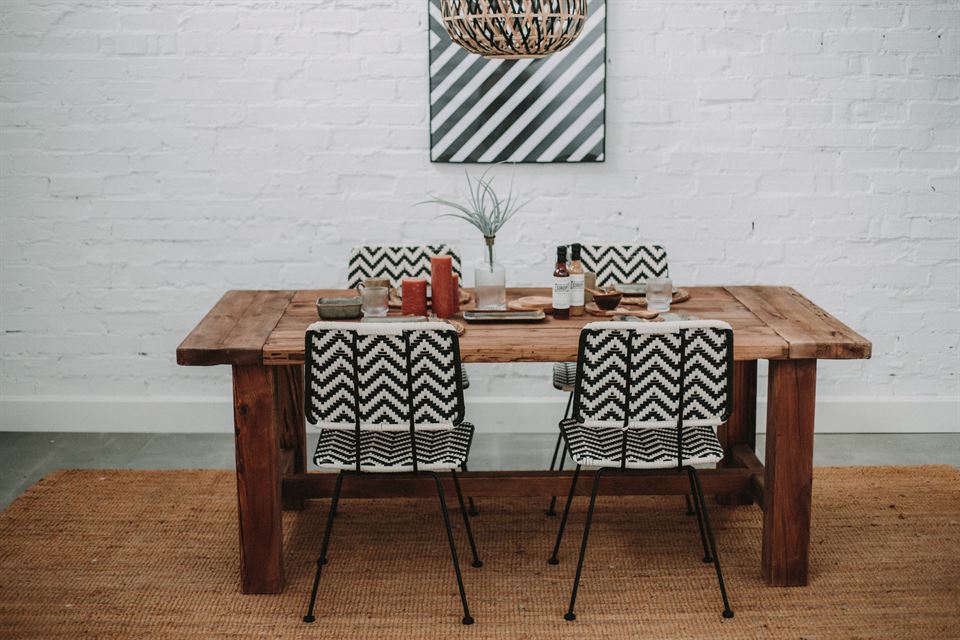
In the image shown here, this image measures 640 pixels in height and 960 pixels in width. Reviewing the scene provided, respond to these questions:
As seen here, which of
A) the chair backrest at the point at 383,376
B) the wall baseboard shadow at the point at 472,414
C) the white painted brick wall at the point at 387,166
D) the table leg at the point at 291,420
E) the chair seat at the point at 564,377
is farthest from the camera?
the wall baseboard shadow at the point at 472,414

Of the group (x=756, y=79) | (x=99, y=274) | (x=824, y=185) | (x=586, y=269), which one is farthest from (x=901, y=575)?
(x=99, y=274)

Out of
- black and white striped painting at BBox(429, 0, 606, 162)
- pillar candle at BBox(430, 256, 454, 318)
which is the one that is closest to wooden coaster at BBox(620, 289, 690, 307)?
pillar candle at BBox(430, 256, 454, 318)

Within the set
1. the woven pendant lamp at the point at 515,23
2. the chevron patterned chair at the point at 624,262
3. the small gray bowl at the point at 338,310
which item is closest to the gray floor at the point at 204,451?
the chevron patterned chair at the point at 624,262

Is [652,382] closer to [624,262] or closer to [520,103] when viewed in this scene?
[624,262]

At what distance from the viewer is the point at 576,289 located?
3266 mm

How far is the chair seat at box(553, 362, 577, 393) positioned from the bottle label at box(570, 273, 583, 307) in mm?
441

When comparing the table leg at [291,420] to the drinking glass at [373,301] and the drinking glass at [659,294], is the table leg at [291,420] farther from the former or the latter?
the drinking glass at [659,294]

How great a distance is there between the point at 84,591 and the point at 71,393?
64.9 inches

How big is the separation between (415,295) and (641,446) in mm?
822

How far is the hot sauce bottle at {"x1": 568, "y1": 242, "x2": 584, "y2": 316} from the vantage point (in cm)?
326

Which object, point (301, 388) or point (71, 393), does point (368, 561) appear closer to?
point (301, 388)

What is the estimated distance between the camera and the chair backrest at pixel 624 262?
3.95 metres

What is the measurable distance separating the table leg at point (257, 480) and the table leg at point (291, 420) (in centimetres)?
52

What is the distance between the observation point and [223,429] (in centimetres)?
457
